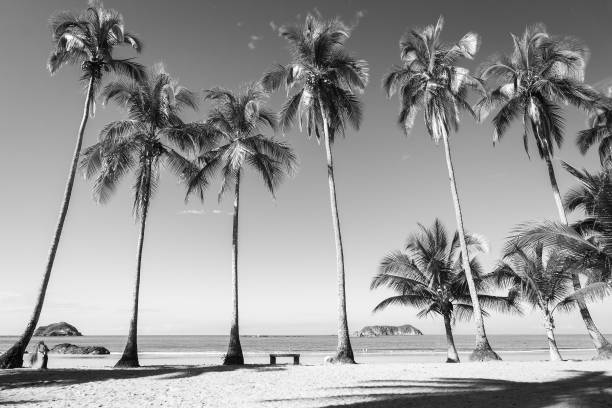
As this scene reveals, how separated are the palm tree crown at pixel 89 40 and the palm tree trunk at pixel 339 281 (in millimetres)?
10206

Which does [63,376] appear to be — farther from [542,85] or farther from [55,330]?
[55,330]

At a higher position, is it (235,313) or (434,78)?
(434,78)

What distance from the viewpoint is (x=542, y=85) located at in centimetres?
1822

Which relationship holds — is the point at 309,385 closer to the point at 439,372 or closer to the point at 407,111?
the point at 439,372

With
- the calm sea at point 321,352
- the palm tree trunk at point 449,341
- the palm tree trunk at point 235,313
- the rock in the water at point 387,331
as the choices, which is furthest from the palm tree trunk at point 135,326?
the rock in the water at point 387,331

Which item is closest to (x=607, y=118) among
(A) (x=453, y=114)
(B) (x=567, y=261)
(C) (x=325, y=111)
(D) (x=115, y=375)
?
(A) (x=453, y=114)

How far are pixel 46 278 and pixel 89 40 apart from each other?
10.3 metres

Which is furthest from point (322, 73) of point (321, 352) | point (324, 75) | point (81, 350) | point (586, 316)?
point (81, 350)

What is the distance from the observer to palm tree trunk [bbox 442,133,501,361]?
605 inches

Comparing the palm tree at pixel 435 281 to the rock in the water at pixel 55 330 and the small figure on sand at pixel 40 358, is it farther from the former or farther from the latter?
the rock in the water at pixel 55 330

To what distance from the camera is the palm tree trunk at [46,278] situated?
13719mm

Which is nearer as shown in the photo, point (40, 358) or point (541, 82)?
point (40, 358)

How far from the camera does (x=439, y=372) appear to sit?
11750 mm

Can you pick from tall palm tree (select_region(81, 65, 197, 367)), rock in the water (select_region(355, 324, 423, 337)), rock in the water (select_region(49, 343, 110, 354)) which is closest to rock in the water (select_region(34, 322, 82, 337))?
rock in the water (select_region(355, 324, 423, 337))
